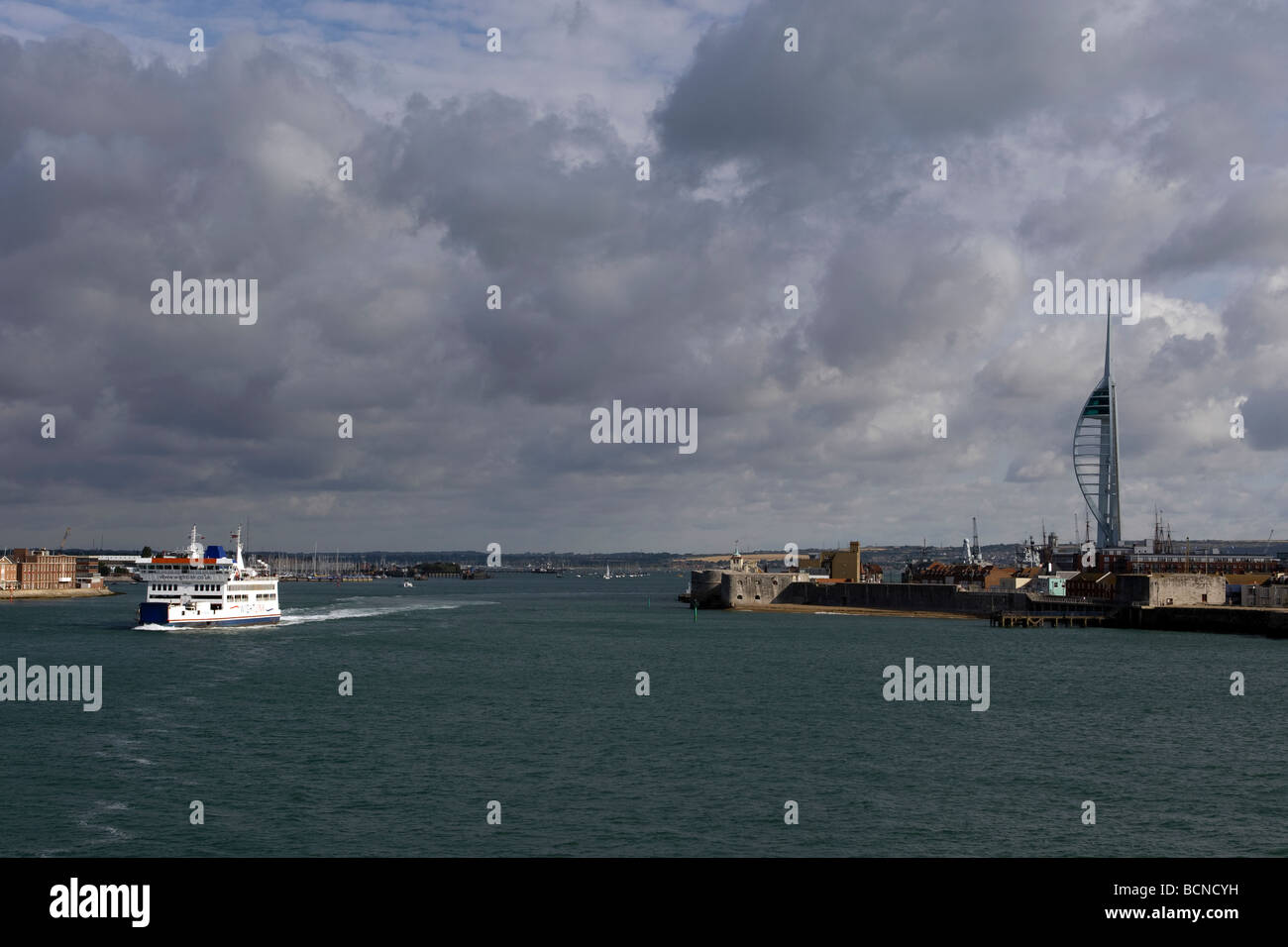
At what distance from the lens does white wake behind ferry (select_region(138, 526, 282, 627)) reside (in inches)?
4006

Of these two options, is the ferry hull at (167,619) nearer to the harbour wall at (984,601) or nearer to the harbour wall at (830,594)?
the harbour wall at (984,601)

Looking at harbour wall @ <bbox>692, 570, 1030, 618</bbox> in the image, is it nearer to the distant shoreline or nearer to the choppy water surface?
the distant shoreline

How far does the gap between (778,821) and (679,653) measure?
54599 millimetres

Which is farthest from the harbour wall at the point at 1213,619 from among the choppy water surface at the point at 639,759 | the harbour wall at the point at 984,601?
the choppy water surface at the point at 639,759

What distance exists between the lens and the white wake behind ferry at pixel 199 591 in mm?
101750

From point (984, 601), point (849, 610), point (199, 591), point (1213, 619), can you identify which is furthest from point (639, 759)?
point (849, 610)

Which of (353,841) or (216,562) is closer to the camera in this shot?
(353,841)

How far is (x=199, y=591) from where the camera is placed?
103062 millimetres

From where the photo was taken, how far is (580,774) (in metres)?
36.6

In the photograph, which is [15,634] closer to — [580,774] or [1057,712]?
[580,774]
